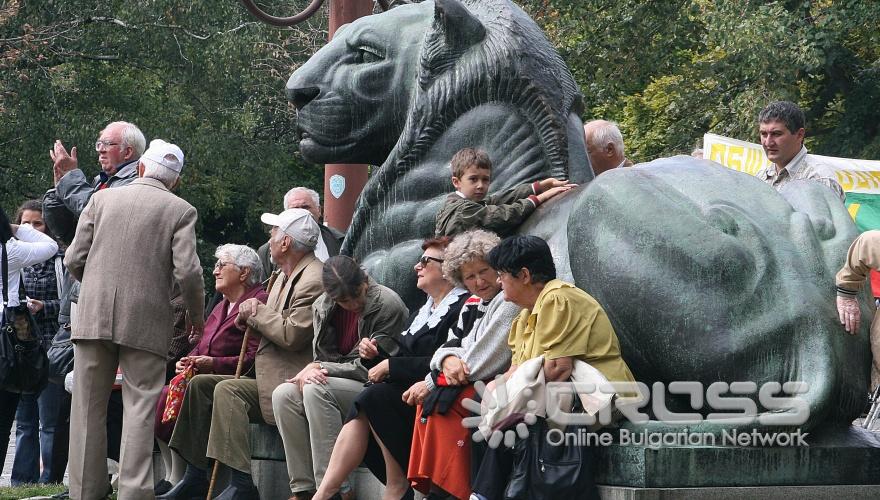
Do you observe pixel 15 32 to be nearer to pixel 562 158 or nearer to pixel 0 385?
pixel 0 385

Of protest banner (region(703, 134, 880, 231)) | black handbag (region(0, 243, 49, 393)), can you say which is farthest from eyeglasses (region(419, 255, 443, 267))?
protest banner (region(703, 134, 880, 231))

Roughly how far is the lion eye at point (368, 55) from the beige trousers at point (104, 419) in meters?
1.90

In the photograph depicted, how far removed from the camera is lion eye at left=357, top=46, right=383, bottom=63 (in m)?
7.58

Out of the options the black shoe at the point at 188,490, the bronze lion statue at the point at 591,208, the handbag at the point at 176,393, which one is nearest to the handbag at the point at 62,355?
the handbag at the point at 176,393

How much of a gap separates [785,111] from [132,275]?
11.1 feet

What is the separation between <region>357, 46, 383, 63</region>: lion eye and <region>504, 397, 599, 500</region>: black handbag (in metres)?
2.68

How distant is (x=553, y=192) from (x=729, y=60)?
15658 millimetres

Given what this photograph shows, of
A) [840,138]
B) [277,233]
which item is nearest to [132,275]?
[277,233]

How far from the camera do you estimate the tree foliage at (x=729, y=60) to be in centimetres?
1950

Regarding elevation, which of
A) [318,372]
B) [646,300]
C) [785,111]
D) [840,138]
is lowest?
[840,138]

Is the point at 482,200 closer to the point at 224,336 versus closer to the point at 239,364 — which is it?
the point at 239,364

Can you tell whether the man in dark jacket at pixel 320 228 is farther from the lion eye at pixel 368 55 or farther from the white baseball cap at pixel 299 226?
the lion eye at pixel 368 55

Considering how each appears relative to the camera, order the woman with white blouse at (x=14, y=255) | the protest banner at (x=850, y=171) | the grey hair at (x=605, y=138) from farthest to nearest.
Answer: the protest banner at (x=850, y=171) → the woman with white blouse at (x=14, y=255) → the grey hair at (x=605, y=138)

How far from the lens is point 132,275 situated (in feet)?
24.2
